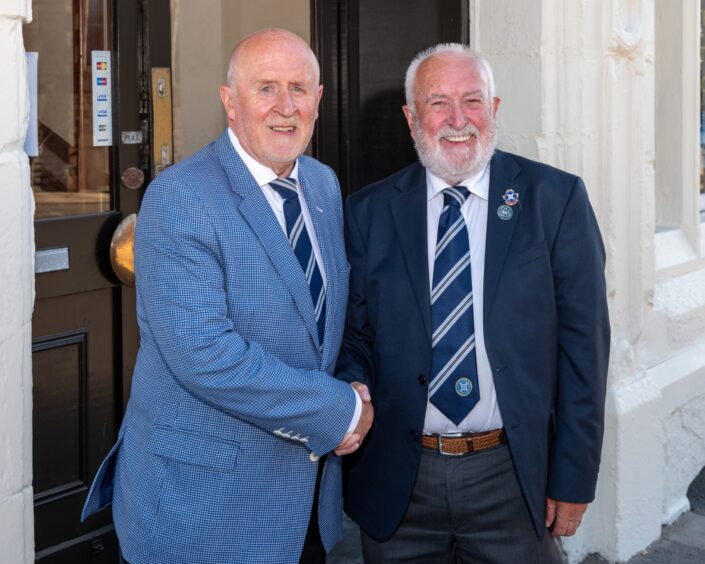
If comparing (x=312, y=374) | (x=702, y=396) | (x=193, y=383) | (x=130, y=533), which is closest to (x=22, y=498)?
(x=130, y=533)

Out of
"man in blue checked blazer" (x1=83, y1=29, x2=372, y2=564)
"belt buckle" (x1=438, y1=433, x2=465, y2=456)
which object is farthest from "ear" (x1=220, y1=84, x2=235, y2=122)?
"belt buckle" (x1=438, y1=433, x2=465, y2=456)

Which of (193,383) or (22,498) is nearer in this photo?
(193,383)

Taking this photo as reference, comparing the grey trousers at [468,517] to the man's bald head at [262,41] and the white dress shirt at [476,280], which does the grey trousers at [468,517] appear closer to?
the white dress shirt at [476,280]

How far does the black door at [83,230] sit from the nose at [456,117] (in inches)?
53.4

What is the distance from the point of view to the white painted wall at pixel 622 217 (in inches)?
167

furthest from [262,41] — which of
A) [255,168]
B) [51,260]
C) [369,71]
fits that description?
[369,71]

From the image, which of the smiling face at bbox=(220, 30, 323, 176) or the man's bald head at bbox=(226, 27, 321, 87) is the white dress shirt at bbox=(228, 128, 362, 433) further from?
the man's bald head at bbox=(226, 27, 321, 87)

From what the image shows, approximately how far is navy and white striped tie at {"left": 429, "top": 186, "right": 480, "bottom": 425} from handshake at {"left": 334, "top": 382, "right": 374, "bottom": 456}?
0.25m

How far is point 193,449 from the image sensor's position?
2455 millimetres

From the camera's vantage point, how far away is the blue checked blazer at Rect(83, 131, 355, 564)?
2354 millimetres

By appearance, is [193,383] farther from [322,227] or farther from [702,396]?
[702,396]

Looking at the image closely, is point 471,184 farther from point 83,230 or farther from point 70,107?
point 70,107

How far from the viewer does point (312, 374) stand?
2.44 meters

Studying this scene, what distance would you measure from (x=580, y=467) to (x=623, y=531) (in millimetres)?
1816
